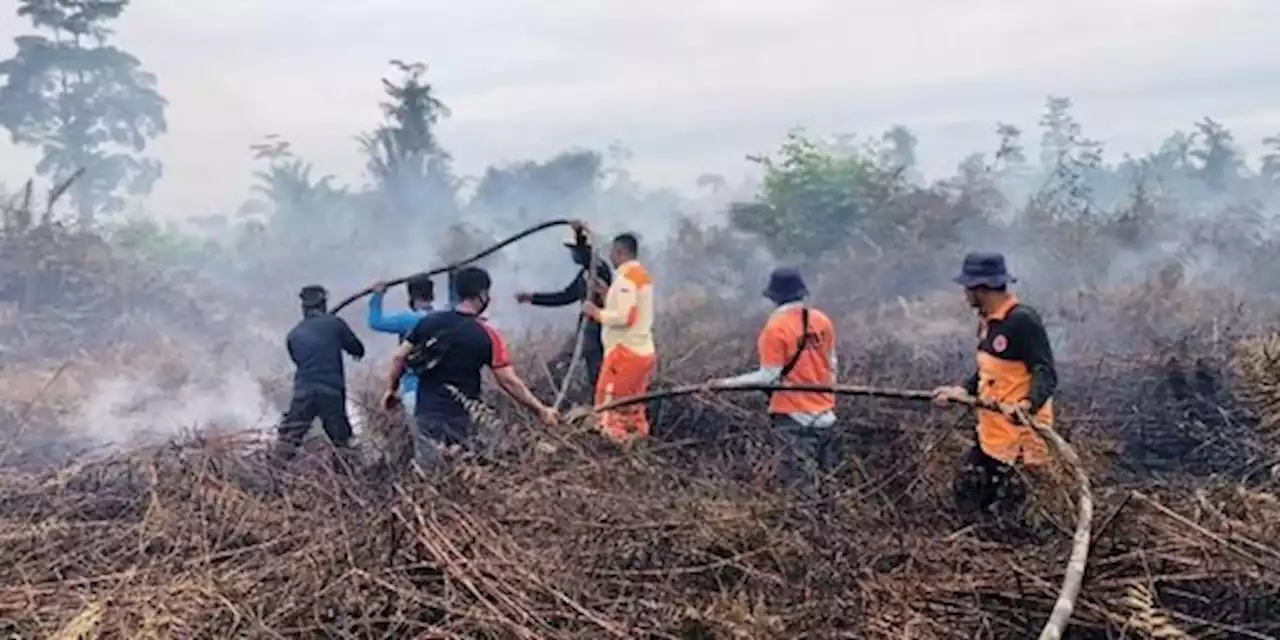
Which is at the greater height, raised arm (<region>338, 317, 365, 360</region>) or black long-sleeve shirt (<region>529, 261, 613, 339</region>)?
black long-sleeve shirt (<region>529, 261, 613, 339</region>)

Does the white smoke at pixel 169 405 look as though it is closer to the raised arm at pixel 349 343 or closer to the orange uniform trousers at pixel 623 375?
the raised arm at pixel 349 343

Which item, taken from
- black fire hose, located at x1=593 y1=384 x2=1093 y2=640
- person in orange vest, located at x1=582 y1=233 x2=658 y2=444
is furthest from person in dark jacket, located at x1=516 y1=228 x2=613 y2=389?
black fire hose, located at x1=593 y1=384 x2=1093 y2=640

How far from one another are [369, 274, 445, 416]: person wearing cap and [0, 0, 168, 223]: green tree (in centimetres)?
2129

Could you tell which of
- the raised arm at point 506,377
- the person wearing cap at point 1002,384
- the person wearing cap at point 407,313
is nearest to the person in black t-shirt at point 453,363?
the raised arm at point 506,377

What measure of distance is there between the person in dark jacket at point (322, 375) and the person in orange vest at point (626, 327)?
1.37 m

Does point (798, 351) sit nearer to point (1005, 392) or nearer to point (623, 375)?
point (623, 375)

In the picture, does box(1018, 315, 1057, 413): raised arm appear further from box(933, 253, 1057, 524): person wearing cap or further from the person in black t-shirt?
the person in black t-shirt

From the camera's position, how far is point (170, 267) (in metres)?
19.7

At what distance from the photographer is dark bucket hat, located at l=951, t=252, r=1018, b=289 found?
4906mm

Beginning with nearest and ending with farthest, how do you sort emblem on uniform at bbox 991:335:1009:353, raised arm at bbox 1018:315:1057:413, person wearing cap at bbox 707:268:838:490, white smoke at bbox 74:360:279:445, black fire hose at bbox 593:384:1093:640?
1. black fire hose at bbox 593:384:1093:640
2. raised arm at bbox 1018:315:1057:413
3. emblem on uniform at bbox 991:335:1009:353
4. person wearing cap at bbox 707:268:838:490
5. white smoke at bbox 74:360:279:445

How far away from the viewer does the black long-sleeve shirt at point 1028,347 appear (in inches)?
187

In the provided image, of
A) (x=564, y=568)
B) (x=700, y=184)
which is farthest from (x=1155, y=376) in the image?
(x=700, y=184)

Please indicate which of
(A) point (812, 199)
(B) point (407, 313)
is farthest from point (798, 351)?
(A) point (812, 199)

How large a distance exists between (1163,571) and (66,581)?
3.77 meters
